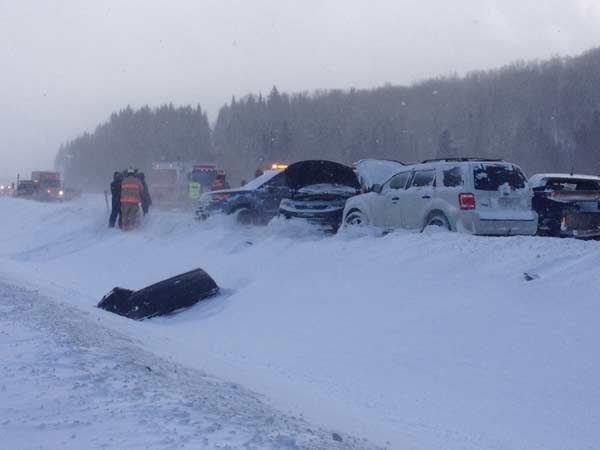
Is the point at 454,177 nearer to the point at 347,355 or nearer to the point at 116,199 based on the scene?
the point at 347,355

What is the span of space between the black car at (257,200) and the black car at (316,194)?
1897mm

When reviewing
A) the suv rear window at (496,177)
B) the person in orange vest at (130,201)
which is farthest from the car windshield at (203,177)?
the suv rear window at (496,177)

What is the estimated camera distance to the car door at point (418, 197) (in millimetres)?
13984

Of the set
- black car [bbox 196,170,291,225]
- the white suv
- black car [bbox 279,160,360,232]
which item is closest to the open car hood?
black car [bbox 279,160,360,232]

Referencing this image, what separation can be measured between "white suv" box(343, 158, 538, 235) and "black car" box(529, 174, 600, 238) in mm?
2451

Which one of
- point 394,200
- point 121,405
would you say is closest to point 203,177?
point 394,200

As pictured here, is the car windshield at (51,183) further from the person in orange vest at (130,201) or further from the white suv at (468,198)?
the white suv at (468,198)

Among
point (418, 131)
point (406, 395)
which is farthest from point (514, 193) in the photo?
point (418, 131)

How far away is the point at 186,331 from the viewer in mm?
11516

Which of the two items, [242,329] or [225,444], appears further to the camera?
[242,329]

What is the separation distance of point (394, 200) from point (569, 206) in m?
3.61

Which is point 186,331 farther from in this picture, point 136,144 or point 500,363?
point 136,144

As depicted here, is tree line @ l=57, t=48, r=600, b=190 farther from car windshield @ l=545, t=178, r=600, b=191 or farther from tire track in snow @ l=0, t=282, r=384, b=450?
tire track in snow @ l=0, t=282, r=384, b=450

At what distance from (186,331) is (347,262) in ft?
9.25
